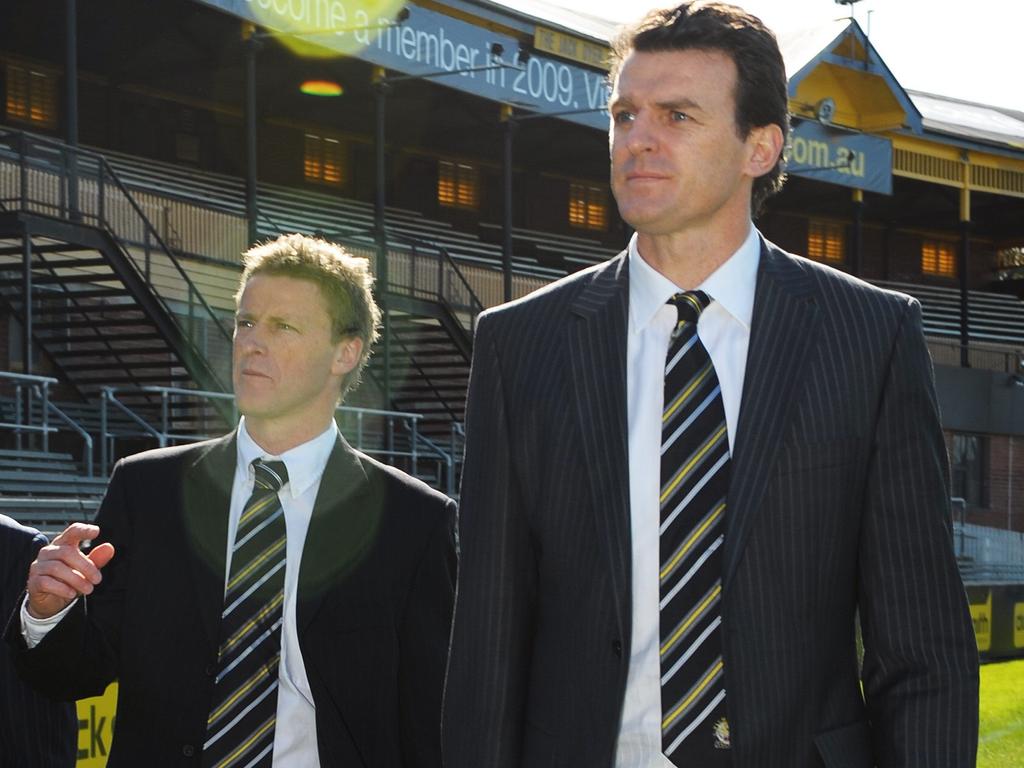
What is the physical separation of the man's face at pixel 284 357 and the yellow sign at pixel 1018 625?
20082mm

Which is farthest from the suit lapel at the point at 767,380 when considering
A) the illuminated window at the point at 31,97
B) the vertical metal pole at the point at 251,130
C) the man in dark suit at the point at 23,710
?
the illuminated window at the point at 31,97

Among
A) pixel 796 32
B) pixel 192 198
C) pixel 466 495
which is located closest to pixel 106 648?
pixel 466 495

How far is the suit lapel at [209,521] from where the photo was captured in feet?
14.3

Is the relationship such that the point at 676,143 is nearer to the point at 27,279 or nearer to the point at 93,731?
the point at 93,731

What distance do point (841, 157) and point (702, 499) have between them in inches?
1319

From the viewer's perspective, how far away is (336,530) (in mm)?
4488

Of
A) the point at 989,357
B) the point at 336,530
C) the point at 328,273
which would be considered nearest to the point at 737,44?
the point at 328,273

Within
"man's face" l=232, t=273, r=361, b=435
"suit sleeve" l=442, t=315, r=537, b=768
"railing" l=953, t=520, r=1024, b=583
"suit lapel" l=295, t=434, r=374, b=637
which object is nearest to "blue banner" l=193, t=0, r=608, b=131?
"railing" l=953, t=520, r=1024, b=583

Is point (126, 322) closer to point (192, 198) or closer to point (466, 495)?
point (192, 198)

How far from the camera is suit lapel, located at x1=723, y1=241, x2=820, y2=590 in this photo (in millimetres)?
3164

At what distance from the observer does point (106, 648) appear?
4.33 metres

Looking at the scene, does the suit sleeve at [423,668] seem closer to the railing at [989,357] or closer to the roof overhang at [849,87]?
the roof overhang at [849,87]

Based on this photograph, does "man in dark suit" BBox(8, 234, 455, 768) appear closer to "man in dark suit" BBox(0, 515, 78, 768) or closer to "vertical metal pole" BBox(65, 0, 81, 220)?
"man in dark suit" BBox(0, 515, 78, 768)

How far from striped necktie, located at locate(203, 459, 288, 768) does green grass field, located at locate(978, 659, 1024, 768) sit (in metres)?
8.05
